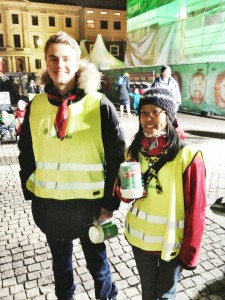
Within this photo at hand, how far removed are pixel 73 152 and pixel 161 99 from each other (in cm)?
72

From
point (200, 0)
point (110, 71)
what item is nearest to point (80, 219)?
point (200, 0)

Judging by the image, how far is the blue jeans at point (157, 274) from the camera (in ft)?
6.68

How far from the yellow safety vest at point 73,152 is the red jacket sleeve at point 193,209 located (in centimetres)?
67

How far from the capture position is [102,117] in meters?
2.20

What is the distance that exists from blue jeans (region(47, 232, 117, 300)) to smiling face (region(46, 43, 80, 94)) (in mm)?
1156

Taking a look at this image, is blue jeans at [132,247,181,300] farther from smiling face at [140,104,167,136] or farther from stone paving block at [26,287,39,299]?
stone paving block at [26,287,39,299]

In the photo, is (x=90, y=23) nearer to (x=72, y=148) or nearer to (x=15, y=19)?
(x=15, y=19)

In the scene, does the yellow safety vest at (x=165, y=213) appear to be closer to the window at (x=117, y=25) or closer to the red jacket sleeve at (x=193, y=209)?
the red jacket sleeve at (x=193, y=209)

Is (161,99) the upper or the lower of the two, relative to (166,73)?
lower

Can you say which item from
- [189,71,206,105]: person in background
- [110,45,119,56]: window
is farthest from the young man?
[110,45,119,56]: window

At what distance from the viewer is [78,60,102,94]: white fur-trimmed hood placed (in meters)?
2.17

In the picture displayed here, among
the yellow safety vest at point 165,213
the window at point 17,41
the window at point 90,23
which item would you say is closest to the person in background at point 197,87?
the yellow safety vest at point 165,213

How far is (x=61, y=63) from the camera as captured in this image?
2074mm

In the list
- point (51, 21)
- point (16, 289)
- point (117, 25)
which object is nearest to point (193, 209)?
point (16, 289)
